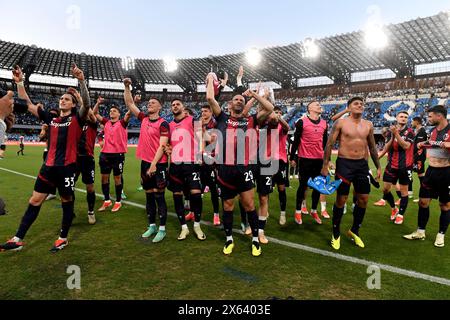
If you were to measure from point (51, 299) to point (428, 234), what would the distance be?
6.38 m

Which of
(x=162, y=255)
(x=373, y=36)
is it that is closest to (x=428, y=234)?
(x=162, y=255)

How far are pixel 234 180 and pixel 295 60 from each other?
4791 cm

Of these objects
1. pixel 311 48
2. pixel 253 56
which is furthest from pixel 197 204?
pixel 253 56

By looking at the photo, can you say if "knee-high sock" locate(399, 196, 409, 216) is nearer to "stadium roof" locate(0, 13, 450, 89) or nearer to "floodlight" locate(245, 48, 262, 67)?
"stadium roof" locate(0, 13, 450, 89)

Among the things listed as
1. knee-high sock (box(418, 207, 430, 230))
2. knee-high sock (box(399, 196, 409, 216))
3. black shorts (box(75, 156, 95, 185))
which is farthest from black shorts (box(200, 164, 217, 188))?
knee-high sock (box(399, 196, 409, 216))

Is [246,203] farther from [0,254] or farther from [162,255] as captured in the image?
[0,254]

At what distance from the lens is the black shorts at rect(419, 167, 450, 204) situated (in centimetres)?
511

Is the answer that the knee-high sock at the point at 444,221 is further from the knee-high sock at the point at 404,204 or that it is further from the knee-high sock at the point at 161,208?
the knee-high sock at the point at 161,208

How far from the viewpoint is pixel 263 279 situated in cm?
384

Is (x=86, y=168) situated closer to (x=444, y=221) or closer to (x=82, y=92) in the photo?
(x=82, y=92)

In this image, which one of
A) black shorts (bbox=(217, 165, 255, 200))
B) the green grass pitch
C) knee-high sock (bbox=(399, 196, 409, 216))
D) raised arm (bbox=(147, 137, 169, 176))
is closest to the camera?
the green grass pitch

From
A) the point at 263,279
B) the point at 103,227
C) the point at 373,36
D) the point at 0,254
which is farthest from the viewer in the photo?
the point at 373,36

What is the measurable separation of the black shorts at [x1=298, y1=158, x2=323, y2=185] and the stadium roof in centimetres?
3729

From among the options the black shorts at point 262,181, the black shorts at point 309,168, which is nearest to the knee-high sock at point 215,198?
the black shorts at point 262,181
